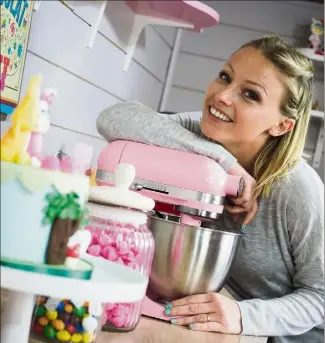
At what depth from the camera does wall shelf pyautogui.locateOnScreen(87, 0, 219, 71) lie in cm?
189

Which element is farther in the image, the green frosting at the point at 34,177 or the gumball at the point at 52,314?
the gumball at the point at 52,314

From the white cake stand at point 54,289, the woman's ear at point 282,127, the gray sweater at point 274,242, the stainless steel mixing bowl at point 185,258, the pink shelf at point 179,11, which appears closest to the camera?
the white cake stand at point 54,289

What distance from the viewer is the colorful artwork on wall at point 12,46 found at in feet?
3.85

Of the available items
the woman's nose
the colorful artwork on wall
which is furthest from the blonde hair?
the colorful artwork on wall

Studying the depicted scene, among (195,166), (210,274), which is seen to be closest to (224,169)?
(195,166)

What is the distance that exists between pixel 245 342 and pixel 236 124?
1.49ft

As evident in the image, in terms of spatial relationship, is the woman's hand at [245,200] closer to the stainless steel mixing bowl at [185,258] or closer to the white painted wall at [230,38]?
the stainless steel mixing bowl at [185,258]

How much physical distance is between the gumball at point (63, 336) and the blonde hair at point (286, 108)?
0.68 meters

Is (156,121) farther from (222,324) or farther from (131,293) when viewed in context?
(131,293)

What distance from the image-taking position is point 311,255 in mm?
1267

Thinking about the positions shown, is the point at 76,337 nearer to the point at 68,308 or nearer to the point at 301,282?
the point at 68,308

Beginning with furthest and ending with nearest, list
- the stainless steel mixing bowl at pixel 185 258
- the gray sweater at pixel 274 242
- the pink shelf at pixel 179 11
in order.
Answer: the pink shelf at pixel 179 11
the gray sweater at pixel 274 242
the stainless steel mixing bowl at pixel 185 258

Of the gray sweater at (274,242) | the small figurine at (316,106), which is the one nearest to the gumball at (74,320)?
the gray sweater at (274,242)

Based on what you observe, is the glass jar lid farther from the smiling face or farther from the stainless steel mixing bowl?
the smiling face
